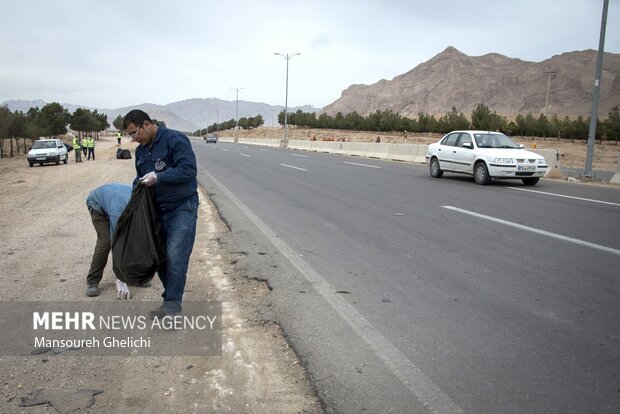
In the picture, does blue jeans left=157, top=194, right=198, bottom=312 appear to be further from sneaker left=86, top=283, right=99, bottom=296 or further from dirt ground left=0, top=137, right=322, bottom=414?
sneaker left=86, top=283, right=99, bottom=296

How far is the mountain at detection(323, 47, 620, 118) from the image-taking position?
11681 cm

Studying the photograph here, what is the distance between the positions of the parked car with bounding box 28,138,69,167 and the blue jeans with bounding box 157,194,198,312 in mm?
25383

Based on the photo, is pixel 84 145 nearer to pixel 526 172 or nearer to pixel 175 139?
pixel 526 172

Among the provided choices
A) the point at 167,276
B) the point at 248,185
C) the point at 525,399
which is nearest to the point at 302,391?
the point at 525,399

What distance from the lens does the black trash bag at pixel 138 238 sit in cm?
391

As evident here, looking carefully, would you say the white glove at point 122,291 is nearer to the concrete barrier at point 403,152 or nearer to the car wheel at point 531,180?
the car wheel at point 531,180

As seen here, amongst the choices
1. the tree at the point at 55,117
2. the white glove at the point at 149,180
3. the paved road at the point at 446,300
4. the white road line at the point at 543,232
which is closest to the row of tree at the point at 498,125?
the paved road at the point at 446,300

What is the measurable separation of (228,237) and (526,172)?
9479mm

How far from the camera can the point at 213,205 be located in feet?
33.2

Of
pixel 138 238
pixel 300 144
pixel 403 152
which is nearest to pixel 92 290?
pixel 138 238

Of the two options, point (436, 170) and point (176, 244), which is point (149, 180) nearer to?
point (176, 244)

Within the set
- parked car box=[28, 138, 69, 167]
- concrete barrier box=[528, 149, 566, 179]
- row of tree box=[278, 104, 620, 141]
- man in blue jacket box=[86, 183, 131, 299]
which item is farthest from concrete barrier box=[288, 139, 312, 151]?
man in blue jacket box=[86, 183, 131, 299]

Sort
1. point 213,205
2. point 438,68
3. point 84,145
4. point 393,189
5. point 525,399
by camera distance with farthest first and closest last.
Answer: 1. point 438,68
2. point 84,145
3. point 393,189
4. point 213,205
5. point 525,399

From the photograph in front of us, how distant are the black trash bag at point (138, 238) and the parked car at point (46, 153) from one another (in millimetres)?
25278
